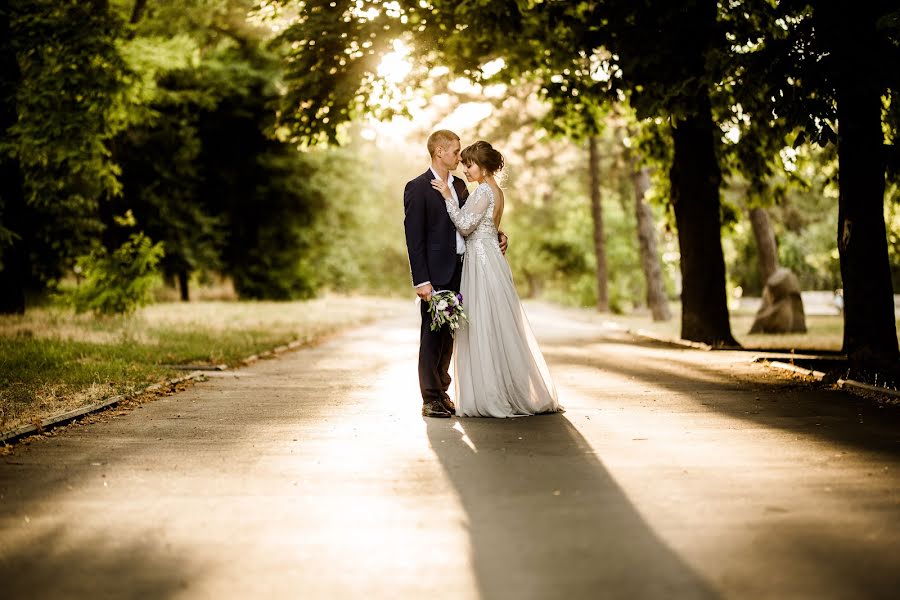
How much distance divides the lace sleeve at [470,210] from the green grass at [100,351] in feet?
12.7

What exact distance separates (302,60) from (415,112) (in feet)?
8.92

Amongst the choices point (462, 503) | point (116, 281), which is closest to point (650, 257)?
point (116, 281)

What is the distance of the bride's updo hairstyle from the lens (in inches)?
352

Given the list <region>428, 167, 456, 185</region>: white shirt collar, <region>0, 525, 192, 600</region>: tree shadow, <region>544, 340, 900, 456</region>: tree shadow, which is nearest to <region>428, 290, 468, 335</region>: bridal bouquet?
<region>428, 167, 456, 185</region>: white shirt collar

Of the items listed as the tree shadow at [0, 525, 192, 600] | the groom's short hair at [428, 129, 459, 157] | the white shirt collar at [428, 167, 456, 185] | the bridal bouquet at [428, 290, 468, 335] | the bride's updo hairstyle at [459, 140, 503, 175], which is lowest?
the tree shadow at [0, 525, 192, 600]

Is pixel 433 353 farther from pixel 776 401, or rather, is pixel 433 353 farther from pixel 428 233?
pixel 776 401

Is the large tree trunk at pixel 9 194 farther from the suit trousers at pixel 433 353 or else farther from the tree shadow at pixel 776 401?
the suit trousers at pixel 433 353

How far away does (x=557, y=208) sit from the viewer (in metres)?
58.1

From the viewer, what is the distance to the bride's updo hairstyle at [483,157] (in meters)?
8.94

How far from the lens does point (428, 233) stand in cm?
880

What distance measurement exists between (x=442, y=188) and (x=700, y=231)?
10.6 metres

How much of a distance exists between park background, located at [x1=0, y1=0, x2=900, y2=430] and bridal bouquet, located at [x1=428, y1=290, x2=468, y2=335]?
137 inches

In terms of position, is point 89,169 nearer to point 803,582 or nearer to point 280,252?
point 803,582

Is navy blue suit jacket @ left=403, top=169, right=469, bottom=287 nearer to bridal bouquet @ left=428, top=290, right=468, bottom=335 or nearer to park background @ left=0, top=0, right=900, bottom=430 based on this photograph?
bridal bouquet @ left=428, top=290, right=468, bottom=335
